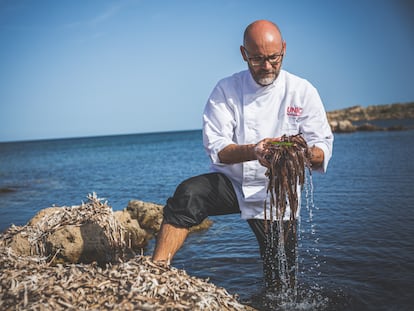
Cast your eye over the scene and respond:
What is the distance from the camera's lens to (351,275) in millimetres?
5602

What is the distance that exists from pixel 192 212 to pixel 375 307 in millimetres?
2894

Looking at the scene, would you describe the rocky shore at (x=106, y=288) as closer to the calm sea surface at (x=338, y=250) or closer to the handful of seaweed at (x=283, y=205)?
the handful of seaweed at (x=283, y=205)

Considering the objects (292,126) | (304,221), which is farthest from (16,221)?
(292,126)

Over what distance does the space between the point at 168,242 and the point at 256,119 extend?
5.68 feet

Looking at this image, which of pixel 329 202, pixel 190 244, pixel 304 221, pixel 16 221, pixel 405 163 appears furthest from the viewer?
pixel 405 163

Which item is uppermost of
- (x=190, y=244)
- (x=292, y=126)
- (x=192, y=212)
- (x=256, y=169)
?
(x=292, y=126)

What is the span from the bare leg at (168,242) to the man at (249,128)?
0.01 m

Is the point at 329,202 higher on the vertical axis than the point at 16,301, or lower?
lower

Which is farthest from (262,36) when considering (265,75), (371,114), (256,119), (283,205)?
(371,114)

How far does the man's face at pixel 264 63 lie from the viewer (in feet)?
12.5

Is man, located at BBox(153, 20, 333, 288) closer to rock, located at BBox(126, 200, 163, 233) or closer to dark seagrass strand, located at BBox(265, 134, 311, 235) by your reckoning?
dark seagrass strand, located at BBox(265, 134, 311, 235)

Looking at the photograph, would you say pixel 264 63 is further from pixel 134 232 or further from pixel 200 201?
pixel 134 232

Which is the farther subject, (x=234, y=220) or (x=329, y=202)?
(x=329, y=202)

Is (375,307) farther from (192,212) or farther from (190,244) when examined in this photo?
(190,244)
